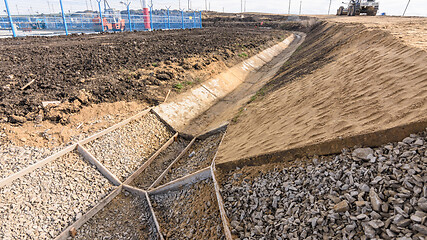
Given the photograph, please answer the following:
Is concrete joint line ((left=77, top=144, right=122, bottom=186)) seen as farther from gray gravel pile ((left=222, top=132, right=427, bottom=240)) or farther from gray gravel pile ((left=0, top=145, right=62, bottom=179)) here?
gray gravel pile ((left=222, top=132, right=427, bottom=240))

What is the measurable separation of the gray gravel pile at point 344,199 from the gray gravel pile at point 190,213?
0.53 m

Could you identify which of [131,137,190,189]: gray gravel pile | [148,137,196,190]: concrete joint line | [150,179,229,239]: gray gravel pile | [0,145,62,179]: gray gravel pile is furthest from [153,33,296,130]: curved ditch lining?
[0,145,62,179]: gray gravel pile

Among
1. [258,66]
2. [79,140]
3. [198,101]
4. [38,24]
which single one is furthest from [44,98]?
[38,24]

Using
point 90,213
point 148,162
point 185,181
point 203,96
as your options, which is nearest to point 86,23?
point 203,96

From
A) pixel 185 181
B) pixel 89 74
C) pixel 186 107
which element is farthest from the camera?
pixel 89 74

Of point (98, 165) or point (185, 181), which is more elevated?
point (185, 181)

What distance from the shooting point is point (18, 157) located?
7.24 meters

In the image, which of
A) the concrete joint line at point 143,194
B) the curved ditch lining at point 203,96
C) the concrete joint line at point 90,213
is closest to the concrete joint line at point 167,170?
the concrete joint line at point 143,194

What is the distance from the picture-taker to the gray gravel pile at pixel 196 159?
7.73 meters

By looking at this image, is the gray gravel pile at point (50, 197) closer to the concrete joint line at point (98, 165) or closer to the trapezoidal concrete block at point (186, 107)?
the concrete joint line at point (98, 165)

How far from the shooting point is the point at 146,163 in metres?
8.61

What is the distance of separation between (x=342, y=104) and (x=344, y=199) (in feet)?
10.7

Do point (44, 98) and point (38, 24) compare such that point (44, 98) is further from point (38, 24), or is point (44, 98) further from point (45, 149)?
point (38, 24)

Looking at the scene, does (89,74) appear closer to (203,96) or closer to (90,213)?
(203,96)
